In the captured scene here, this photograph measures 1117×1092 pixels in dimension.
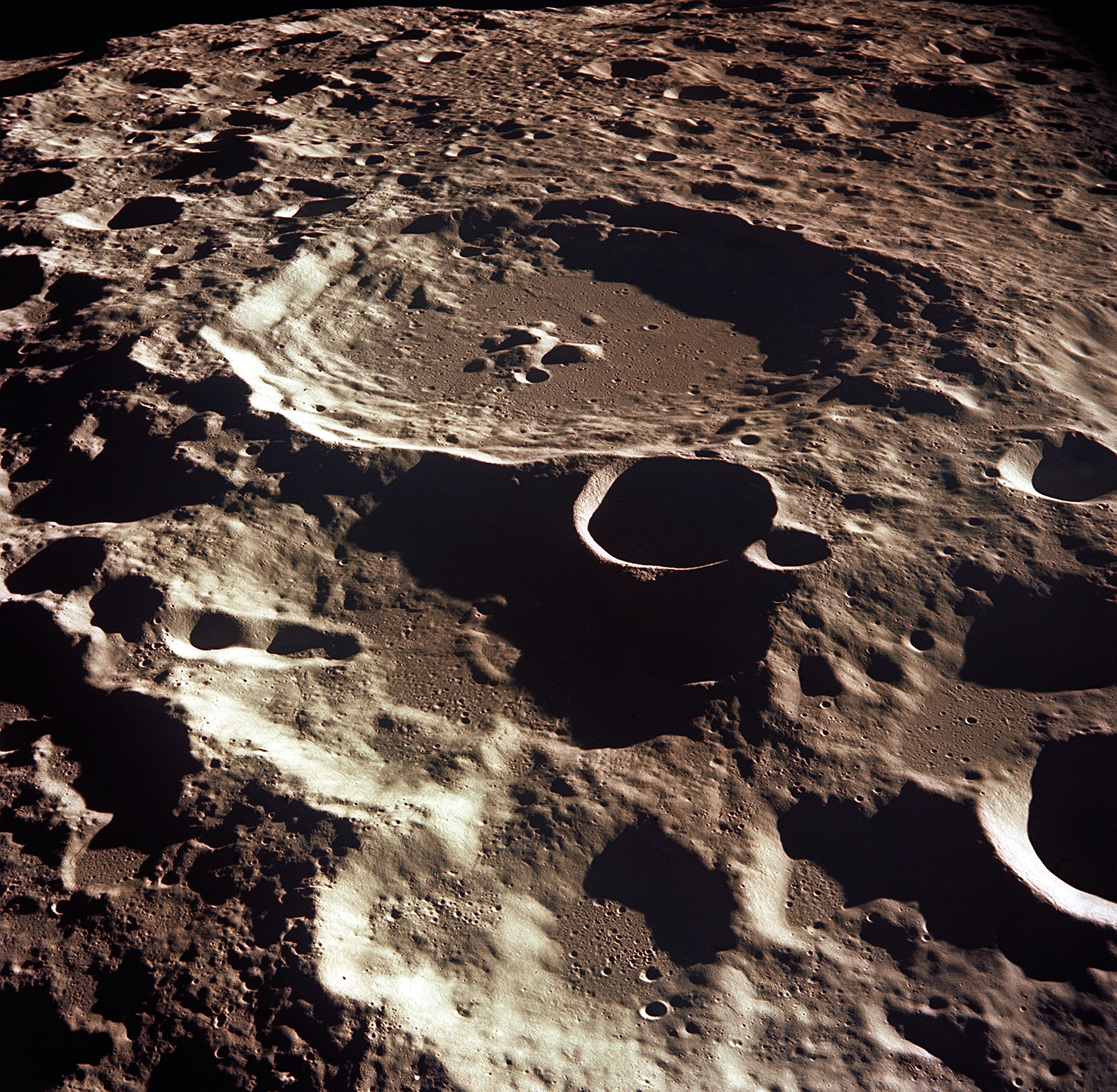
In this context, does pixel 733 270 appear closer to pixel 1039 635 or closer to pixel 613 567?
pixel 613 567

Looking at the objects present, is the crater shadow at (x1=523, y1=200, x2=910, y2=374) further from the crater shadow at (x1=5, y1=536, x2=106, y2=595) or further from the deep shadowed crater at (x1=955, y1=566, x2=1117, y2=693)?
the crater shadow at (x1=5, y1=536, x2=106, y2=595)

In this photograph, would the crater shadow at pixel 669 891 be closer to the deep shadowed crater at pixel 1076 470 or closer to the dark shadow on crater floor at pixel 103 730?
the dark shadow on crater floor at pixel 103 730

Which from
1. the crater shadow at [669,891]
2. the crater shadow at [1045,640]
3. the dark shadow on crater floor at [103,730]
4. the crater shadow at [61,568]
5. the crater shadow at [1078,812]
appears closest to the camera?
the crater shadow at [669,891]

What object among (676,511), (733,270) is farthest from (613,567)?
(733,270)

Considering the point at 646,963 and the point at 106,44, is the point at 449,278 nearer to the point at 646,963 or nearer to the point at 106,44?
the point at 646,963

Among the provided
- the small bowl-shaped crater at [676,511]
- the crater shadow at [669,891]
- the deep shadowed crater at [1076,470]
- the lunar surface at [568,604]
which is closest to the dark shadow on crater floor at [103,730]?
the lunar surface at [568,604]

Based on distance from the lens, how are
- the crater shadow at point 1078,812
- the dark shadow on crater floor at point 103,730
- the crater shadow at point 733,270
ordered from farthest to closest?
1. the crater shadow at point 733,270
2. the dark shadow on crater floor at point 103,730
3. the crater shadow at point 1078,812

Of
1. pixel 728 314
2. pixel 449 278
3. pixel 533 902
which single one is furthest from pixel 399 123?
pixel 533 902
